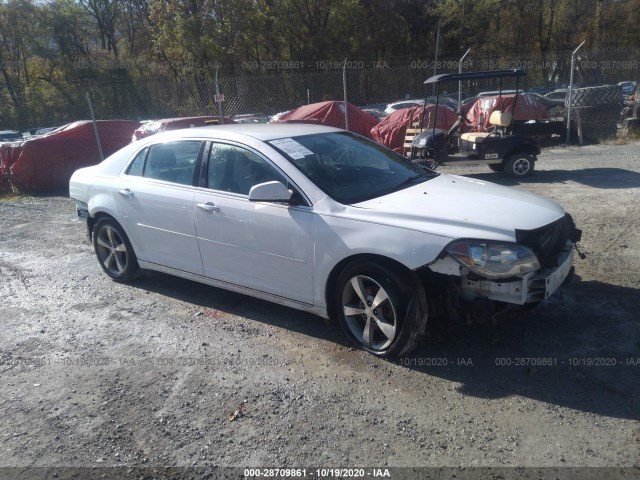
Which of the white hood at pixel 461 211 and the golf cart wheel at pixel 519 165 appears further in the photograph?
the golf cart wheel at pixel 519 165

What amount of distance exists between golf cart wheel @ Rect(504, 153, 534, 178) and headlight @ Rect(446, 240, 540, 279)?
23.8ft

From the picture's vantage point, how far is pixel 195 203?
4.67 m

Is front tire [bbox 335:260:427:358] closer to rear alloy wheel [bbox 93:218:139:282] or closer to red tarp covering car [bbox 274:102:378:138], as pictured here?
rear alloy wheel [bbox 93:218:139:282]

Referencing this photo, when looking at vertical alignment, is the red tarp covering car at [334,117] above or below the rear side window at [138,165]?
above

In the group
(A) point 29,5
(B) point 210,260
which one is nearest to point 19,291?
(B) point 210,260

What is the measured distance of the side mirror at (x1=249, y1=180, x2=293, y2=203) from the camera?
4016mm

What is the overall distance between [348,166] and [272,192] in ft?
2.63

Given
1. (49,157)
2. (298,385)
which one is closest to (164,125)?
(49,157)

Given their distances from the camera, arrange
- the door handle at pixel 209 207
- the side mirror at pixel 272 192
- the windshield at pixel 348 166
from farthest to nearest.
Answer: the door handle at pixel 209 207, the windshield at pixel 348 166, the side mirror at pixel 272 192

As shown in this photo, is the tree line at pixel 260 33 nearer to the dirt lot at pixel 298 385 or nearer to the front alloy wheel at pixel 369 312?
the dirt lot at pixel 298 385

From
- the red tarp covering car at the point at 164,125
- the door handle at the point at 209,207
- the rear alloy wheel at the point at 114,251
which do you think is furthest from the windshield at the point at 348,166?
the red tarp covering car at the point at 164,125

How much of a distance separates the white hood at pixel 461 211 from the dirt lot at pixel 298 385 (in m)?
0.92

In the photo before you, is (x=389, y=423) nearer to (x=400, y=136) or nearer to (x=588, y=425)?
(x=588, y=425)

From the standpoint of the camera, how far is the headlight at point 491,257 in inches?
136
